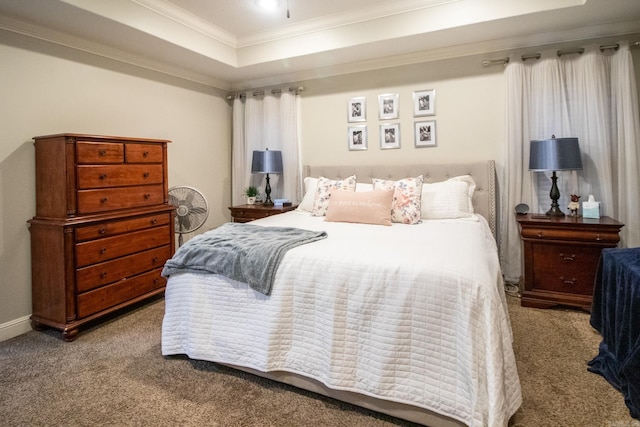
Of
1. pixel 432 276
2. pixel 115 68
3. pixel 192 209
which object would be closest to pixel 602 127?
pixel 432 276

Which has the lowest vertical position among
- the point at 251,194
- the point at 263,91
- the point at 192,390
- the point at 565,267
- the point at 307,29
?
the point at 192,390

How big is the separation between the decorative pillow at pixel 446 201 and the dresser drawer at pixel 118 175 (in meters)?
2.42

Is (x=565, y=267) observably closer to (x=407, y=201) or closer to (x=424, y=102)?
(x=407, y=201)

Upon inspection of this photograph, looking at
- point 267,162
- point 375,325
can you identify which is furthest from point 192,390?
point 267,162

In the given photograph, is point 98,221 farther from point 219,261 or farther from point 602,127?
point 602,127

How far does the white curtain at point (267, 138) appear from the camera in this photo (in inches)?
173

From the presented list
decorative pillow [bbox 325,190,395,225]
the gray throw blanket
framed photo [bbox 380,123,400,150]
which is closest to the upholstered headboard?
framed photo [bbox 380,123,400,150]

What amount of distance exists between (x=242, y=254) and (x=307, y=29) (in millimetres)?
2662

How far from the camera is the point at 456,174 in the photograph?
3576 millimetres

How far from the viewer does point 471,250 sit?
192 cm

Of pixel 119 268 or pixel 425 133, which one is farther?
pixel 425 133

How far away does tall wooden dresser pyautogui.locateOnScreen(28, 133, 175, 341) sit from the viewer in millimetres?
2557

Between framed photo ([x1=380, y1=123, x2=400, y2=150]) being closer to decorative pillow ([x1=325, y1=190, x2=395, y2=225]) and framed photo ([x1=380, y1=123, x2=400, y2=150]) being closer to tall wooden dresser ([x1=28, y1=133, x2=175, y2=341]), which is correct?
decorative pillow ([x1=325, y1=190, x2=395, y2=225])

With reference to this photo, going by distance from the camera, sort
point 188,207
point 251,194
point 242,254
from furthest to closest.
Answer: point 251,194
point 188,207
point 242,254
